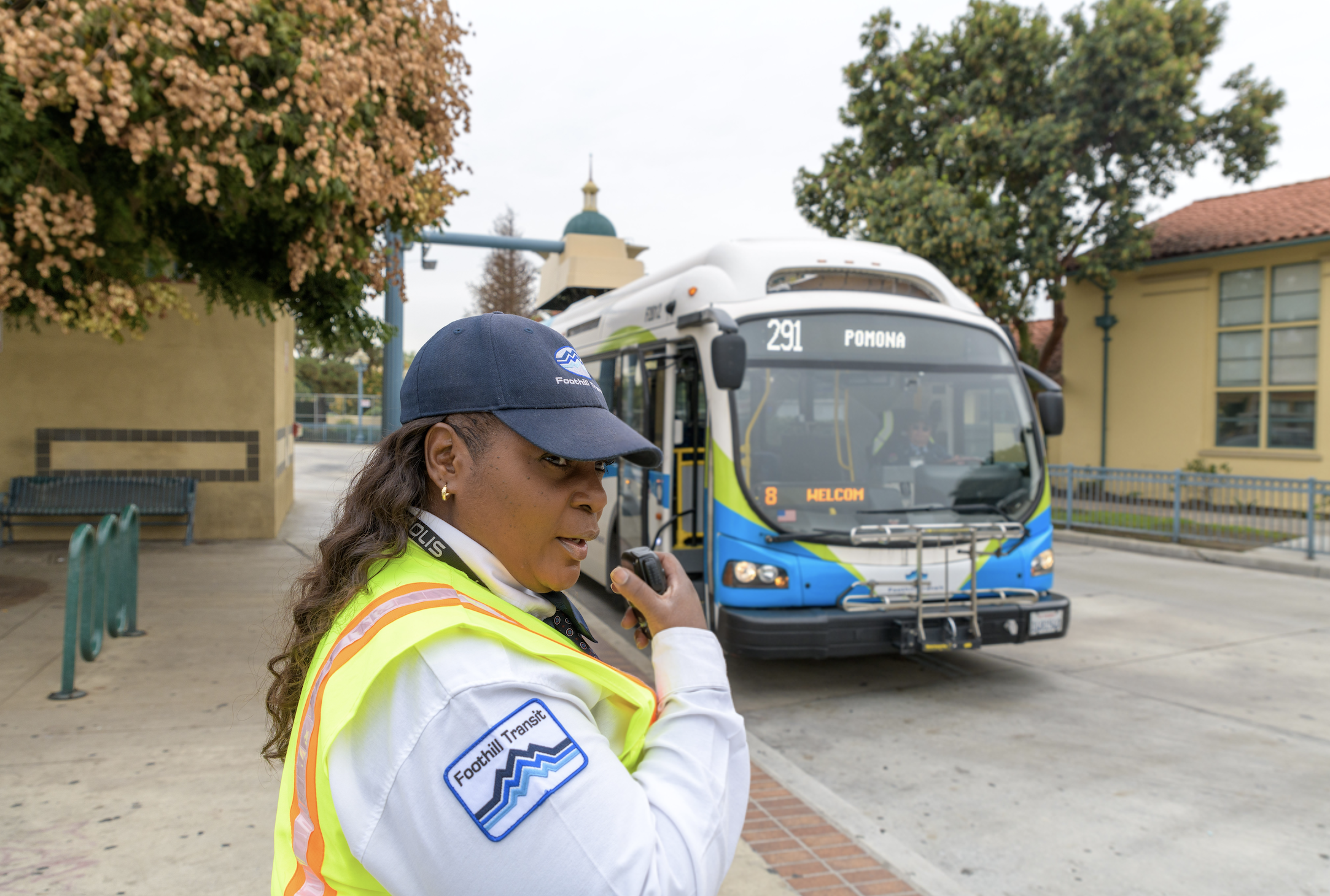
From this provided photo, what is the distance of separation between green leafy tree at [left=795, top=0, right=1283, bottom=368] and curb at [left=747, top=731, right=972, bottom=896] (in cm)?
1399

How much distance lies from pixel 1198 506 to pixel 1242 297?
22.4 ft

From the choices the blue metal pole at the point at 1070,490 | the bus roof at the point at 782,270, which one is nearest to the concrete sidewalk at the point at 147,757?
the bus roof at the point at 782,270

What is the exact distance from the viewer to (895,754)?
204 inches

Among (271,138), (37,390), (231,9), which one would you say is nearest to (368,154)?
(271,138)

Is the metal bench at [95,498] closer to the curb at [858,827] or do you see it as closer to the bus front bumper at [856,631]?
the bus front bumper at [856,631]

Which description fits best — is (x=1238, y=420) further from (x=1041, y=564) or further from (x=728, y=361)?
(x=728, y=361)

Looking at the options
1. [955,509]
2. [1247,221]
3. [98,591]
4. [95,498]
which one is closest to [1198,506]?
[1247,221]

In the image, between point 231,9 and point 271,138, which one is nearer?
point 231,9

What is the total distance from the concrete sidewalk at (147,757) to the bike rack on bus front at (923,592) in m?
2.01

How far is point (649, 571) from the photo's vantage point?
1461 millimetres

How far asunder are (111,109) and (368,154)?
1495mm

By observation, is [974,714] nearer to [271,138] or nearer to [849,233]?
[271,138]

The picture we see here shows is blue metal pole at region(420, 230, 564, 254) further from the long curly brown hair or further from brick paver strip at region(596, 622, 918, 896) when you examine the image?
the long curly brown hair

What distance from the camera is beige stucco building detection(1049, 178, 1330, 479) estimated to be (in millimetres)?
17125
